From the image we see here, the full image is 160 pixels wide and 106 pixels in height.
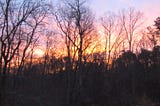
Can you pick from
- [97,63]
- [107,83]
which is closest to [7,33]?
[107,83]

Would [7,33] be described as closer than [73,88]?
Yes

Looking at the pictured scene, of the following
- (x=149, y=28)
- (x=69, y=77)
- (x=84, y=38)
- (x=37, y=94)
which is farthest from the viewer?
(x=149, y=28)

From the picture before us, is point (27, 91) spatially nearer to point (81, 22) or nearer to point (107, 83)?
point (107, 83)

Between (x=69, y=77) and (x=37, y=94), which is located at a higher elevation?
(x=69, y=77)

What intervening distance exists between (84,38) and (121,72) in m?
15.2

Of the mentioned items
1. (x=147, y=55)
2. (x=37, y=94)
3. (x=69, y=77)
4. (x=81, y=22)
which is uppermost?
(x=81, y=22)

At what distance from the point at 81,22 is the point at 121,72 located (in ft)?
57.1

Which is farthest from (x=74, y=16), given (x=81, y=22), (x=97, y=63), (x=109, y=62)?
(x=109, y=62)

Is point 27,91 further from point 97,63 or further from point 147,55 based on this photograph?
point 147,55

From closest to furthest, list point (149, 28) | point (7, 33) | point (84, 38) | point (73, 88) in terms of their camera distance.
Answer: point (7, 33)
point (73, 88)
point (84, 38)
point (149, 28)

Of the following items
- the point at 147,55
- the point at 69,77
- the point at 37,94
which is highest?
the point at 147,55

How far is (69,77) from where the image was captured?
42.8m

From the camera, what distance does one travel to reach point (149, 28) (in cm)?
5853

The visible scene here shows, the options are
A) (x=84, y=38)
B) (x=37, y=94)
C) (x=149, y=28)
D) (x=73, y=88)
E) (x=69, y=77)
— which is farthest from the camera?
(x=149, y=28)
